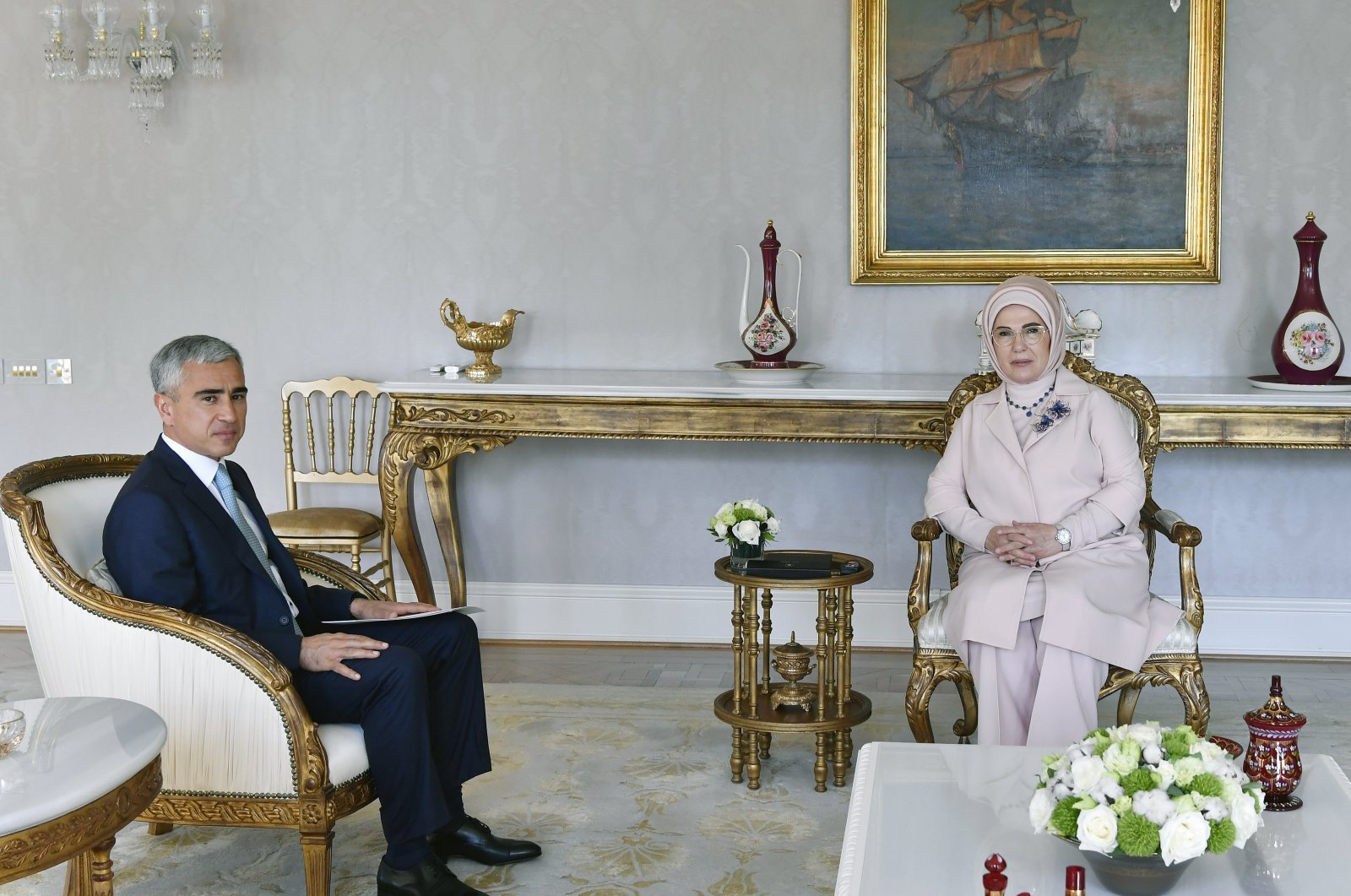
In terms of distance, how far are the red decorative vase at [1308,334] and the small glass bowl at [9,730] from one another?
12.4ft

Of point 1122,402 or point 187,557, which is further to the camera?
point 1122,402

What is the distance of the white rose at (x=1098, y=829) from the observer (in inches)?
73.7

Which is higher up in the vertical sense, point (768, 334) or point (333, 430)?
point (768, 334)

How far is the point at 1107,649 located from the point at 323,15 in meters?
3.67

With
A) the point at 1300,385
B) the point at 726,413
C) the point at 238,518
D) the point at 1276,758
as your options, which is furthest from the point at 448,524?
the point at 1276,758

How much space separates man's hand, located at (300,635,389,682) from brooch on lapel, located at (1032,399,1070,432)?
1.84 m

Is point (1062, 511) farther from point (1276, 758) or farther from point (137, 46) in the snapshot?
point (137, 46)

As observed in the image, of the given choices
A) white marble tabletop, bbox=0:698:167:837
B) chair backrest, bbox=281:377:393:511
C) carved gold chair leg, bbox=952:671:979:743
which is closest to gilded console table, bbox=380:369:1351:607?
chair backrest, bbox=281:377:393:511

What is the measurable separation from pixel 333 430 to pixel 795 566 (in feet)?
7.53

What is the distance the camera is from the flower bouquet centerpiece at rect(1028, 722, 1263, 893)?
187 centimetres

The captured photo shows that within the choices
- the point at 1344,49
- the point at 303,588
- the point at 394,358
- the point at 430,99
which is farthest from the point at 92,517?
the point at 1344,49

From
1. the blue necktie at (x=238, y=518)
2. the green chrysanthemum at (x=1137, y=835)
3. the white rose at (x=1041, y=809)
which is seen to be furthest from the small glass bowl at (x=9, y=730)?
the green chrysanthemum at (x=1137, y=835)

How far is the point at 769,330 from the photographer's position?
15.0 ft

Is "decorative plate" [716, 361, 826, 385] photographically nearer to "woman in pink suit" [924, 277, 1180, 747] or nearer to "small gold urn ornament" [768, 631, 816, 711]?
"woman in pink suit" [924, 277, 1180, 747]
